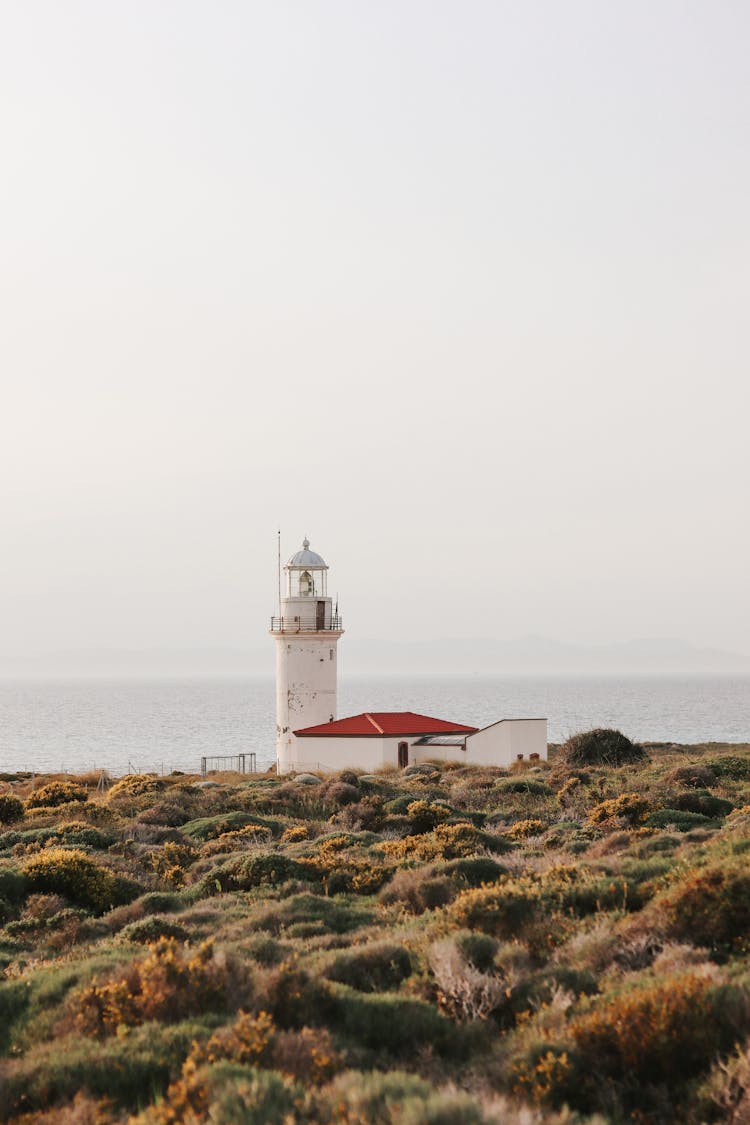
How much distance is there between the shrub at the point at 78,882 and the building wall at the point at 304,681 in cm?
2604

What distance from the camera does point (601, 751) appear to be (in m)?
32.4

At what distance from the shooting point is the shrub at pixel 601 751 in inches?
1253

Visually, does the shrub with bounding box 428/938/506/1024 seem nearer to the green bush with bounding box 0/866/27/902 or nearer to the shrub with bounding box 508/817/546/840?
the green bush with bounding box 0/866/27/902

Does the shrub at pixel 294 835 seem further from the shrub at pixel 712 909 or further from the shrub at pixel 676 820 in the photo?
the shrub at pixel 712 909

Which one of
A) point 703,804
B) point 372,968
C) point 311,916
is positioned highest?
point 372,968

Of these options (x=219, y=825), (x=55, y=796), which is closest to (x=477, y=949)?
(x=219, y=825)

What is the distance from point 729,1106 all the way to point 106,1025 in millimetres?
4188

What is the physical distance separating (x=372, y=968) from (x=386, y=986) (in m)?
0.30

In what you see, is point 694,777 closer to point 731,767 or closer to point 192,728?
point 731,767

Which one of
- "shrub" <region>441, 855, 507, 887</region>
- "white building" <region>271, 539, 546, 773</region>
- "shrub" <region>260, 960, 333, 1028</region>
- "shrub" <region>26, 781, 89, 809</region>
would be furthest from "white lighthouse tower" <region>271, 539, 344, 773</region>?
"shrub" <region>260, 960, 333, 1028</region>

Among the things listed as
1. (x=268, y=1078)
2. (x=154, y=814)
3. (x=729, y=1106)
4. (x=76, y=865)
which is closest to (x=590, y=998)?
(x=729, y=1106)

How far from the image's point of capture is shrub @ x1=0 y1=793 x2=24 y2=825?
70.1 ft

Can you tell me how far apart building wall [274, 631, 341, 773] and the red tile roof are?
704 mm

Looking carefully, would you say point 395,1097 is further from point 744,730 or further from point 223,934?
point 744,730
